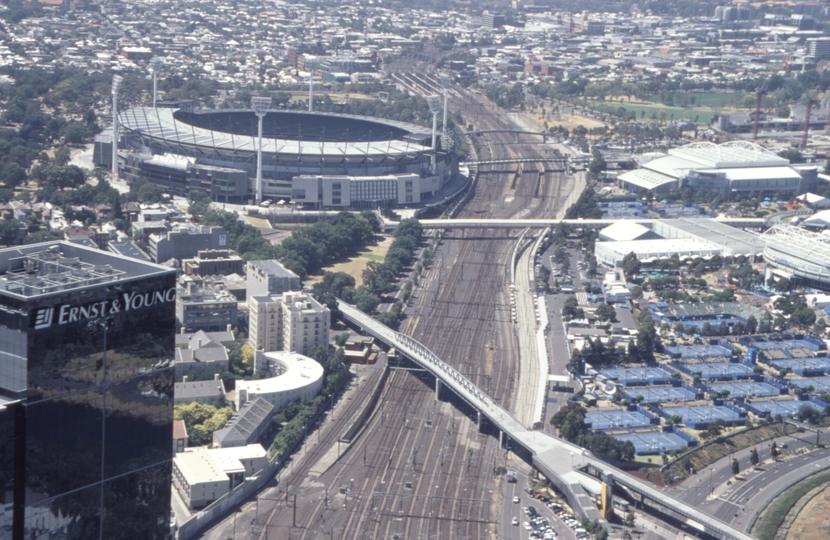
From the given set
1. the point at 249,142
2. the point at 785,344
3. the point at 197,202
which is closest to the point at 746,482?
the point at 785,344

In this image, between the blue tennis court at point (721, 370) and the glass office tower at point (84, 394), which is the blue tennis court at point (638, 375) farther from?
the glass office tower at point (84, 394)

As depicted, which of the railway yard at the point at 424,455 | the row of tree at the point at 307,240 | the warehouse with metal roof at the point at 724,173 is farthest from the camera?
the warehouse with metal roof at the point at 724,173

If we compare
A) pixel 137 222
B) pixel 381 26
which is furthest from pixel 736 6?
pixel 137 222

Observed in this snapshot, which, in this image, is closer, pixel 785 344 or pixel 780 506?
pixel 780 506

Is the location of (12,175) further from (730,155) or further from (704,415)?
(730,155)

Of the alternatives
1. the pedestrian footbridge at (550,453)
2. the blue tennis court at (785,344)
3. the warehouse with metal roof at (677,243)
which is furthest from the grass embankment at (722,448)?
the warehouse with metal roof at (677,243)

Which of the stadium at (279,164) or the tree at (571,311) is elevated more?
the stadium at (279,164)
